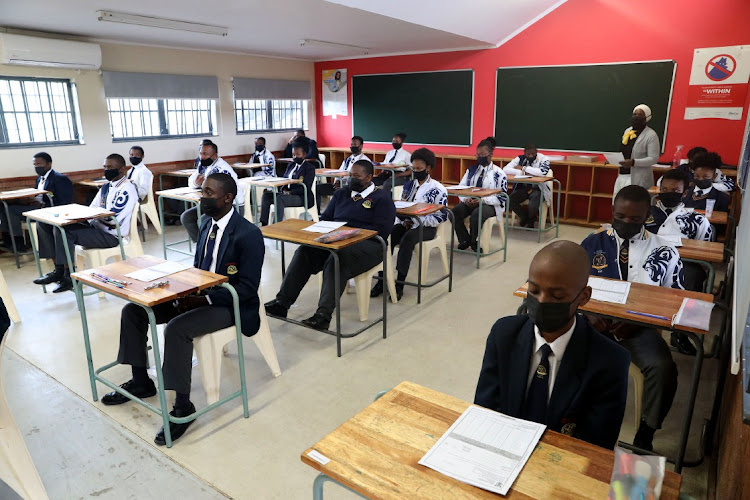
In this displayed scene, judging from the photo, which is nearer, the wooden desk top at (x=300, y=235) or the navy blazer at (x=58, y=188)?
the wooden desk top at (x=300, y=235)

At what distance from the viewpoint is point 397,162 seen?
8.55 metres

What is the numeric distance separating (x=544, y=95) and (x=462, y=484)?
753cm

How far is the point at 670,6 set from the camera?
6488 mm

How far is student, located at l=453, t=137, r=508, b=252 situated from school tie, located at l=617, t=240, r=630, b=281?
3.00m

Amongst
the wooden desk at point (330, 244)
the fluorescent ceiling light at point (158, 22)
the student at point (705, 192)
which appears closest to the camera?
the wooden desk at point (330, 244)

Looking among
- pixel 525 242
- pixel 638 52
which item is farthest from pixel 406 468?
pixel 638 52

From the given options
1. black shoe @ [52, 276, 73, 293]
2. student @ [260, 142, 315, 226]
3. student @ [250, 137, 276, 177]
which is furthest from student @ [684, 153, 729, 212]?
student @ [250, 137, 276, 177]

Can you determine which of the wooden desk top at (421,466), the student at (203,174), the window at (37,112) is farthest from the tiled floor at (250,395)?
the window at (37,112)

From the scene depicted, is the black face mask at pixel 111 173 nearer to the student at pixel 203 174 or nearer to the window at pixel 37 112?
the student at pixel 203 174

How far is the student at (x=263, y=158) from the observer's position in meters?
8.67

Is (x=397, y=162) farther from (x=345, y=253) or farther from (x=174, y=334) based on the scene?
(x=174, y=334)

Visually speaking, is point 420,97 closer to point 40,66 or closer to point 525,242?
point 525,242

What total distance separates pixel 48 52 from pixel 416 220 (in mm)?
5131

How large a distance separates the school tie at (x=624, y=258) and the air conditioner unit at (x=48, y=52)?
6.86m
